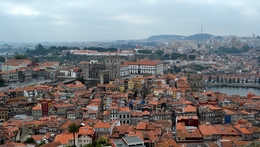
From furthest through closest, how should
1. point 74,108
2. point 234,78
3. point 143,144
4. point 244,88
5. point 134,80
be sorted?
point 234,78 < point 244,88 < point 134,80 < point 74,108 < point 143,144

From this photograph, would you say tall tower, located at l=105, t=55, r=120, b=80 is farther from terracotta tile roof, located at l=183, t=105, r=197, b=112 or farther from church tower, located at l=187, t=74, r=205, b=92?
terracotta tile roof, located at l=183, t=105, r=197, b=112

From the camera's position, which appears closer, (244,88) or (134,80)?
(134,80)

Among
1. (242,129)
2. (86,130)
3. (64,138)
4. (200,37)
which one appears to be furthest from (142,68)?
(200,37)

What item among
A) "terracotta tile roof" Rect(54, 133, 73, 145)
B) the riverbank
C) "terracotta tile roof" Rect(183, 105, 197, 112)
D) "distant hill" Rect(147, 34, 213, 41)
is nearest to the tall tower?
"terracotta tile roof" Rect(183, 105, 197, 112)

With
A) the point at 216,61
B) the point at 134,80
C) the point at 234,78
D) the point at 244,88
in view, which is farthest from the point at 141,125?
the point at 216,61

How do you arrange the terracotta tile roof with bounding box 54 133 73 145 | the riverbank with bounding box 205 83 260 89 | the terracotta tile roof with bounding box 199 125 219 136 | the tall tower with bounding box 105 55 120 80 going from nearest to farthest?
the terracotta tile roof with bounding box 54 133 73 145
the terracotta tile roof with bounding box 199 125 219 136
the tall tower with bounding box 105 55 120 80
the riverbank with bounding box 205 83 260 89

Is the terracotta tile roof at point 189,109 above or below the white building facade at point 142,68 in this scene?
below

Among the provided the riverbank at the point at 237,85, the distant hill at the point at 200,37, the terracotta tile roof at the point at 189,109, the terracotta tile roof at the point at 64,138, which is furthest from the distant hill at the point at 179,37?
the terracotta tile roof at the point at 64,138

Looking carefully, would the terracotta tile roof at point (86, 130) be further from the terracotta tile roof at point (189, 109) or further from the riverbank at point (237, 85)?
the riverbank at point (237, 85)

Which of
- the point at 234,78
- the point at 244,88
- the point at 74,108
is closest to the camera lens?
the point at 74,108

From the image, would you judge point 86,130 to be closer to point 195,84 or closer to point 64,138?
point 64,138

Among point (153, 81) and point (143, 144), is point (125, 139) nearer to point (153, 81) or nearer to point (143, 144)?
point (143, 144)
